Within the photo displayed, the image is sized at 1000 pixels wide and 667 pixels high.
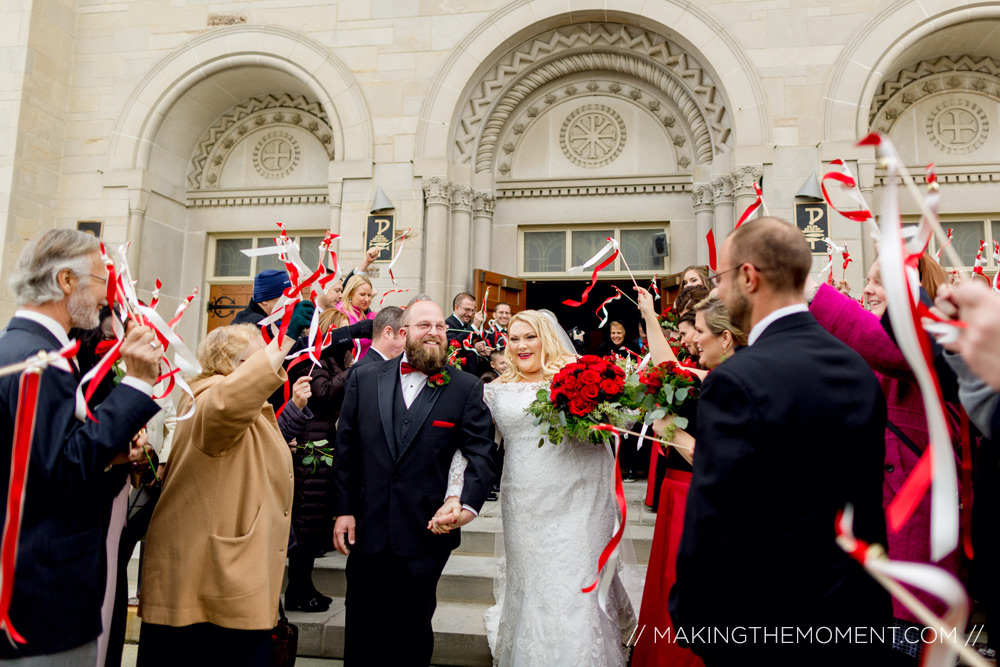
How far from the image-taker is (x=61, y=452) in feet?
6.84

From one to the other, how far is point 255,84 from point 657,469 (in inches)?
412

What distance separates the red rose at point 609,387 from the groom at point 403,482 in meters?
0.64

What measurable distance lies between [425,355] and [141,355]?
1.51 metres

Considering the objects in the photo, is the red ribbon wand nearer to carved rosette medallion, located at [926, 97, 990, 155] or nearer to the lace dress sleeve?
→ the lace dress sleeve

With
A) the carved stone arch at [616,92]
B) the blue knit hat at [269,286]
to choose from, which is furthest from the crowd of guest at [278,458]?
the carved stone arch at [616,92]

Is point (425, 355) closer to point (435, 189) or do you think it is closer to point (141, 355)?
point (141, 355)

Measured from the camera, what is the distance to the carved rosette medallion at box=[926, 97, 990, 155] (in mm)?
9922

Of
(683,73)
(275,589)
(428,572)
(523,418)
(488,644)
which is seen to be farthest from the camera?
(683,73)

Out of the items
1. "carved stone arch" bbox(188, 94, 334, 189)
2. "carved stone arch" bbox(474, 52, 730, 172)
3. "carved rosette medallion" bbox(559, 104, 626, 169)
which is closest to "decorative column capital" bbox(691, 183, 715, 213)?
"carved stone arch" bbox(474, 52, 730, 172)

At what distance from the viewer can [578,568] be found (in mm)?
3486

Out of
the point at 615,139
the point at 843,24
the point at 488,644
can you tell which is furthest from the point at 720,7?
the point at 488,644

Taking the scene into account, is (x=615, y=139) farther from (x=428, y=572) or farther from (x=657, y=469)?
(x=428, y=572)

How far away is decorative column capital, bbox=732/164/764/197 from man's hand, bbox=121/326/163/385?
8.58m

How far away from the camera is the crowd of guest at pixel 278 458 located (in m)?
1.83
